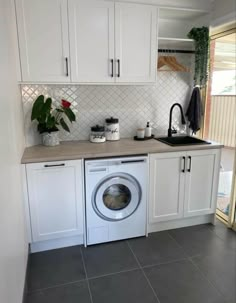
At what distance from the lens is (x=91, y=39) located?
2.27m

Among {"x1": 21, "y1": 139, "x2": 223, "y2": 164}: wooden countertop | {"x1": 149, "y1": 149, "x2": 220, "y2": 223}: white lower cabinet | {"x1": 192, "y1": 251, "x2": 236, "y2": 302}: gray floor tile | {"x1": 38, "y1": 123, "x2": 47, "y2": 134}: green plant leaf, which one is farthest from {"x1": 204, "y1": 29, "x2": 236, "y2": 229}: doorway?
{"x1": 38, "y1": 123, "x2": 47, "y2": 134}: green plant leaf

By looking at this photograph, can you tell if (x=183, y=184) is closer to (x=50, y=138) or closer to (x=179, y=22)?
(x=50, y=138)

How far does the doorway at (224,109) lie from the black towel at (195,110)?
0.23 metres

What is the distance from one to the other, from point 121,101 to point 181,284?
196 cm

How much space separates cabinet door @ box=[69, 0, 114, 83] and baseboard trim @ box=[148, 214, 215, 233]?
166 centimetres

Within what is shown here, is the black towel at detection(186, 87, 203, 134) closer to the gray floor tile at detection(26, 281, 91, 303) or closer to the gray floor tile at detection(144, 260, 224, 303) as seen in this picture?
the gray floor tile at detection(144, 260, 224, 303)

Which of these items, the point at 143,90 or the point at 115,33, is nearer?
the point at 115,33

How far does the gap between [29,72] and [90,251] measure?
1.79 meters

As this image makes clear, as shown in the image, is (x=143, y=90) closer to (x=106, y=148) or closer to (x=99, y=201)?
(x=106, y=148)

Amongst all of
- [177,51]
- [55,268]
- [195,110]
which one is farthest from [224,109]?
[55,268]

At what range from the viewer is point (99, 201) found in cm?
226

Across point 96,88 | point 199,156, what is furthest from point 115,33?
point 199,156

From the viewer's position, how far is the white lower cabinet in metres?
2.43

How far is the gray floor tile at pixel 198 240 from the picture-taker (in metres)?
2.30
